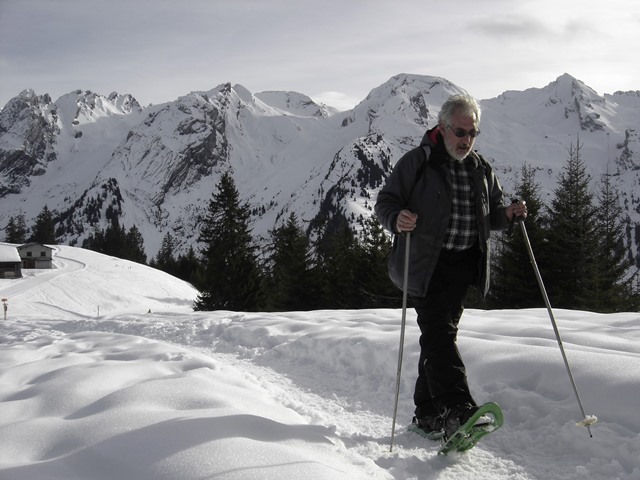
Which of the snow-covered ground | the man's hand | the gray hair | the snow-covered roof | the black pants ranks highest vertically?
the gray hair

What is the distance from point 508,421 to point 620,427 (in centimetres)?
95

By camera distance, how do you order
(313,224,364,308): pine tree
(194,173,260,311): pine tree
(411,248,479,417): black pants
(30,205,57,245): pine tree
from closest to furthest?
(411,248,479,417): black pants, (313,224,364,308): pine tree, (194,173,260,311): pine tree, (30,205,57,245): pine tree

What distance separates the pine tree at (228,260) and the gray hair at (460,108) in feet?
94.4

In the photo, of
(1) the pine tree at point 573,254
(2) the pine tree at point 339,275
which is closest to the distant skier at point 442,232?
(1) the pine tree at point 573,254

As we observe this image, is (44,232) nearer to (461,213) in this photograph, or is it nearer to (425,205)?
(425,205)

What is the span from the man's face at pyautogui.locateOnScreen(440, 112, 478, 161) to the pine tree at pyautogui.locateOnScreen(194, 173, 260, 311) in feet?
94.5

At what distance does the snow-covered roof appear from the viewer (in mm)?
63406

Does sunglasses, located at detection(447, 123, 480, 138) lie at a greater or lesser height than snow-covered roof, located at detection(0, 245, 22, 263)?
greater

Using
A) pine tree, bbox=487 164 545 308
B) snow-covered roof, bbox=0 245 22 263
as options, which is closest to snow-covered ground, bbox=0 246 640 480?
pine tree, bbox=487 164 545 308

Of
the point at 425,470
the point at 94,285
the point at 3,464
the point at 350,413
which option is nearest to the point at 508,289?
the point at 350,413

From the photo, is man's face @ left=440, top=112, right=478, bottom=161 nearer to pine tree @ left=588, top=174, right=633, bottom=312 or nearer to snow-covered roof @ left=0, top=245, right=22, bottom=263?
pine tree @ left=588, top=174, right=633, bottom=312

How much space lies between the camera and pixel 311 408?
17.4 ft

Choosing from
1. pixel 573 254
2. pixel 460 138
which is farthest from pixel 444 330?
pixel 573 254

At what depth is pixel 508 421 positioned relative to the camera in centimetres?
467
